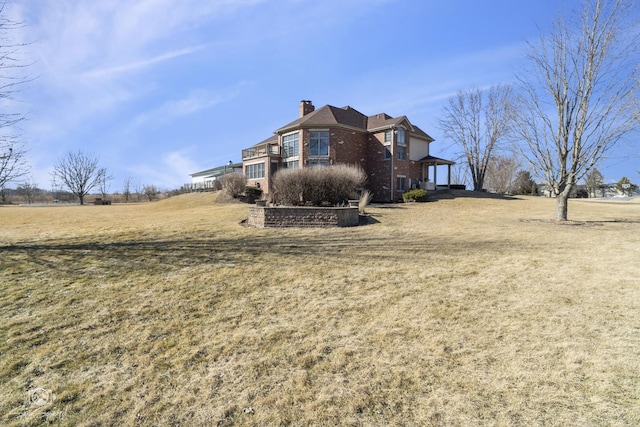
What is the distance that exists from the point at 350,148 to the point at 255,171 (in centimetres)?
915

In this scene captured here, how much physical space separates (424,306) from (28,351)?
196 inches

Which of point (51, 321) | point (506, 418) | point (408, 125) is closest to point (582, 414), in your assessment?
point (506, 418)

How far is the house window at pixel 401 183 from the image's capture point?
84.9 feet

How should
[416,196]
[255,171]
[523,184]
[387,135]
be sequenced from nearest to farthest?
[416,196] < [387,135] < [255,171] < [523,184]

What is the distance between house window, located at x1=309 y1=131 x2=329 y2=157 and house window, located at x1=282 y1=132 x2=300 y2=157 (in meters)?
1.27

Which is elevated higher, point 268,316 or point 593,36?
point 593,36

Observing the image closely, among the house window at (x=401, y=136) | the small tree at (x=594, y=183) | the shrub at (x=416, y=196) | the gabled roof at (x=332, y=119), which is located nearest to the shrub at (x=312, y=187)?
the shrub at (x=416, y=196)

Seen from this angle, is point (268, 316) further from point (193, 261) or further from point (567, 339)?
point (567, 339)

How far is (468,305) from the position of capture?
471 cm

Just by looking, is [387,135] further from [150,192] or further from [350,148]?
[150,192]

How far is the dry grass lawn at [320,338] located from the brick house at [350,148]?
58.9ft

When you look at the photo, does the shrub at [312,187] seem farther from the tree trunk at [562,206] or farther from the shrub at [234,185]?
the shrub at [234,185]

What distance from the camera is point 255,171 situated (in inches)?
1147

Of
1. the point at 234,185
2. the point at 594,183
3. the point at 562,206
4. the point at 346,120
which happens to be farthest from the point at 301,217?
the point at 594,183
